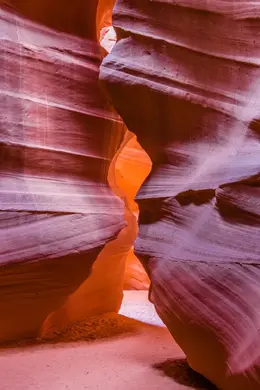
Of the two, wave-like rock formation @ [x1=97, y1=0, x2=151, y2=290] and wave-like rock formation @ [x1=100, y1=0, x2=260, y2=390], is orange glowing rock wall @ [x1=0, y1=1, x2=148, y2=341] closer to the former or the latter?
wave-like rock formation @ [x1=100, y1=0, x2=260, y2=390]

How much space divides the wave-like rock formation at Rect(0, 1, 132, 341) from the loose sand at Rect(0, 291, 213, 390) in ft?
0.94

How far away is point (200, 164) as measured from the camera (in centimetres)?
273

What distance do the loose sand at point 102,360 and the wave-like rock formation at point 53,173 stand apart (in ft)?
0.94

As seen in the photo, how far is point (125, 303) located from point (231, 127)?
12.3 feet

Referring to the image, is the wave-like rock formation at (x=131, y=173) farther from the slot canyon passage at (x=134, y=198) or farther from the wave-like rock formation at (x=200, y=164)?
the wave-like rock formation at (x=200, y=164)

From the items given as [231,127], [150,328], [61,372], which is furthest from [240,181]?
[150,328]

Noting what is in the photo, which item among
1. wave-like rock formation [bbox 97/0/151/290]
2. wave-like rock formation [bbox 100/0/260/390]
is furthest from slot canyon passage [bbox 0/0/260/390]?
wave-like rock formation [bbox 97/0/151/290]

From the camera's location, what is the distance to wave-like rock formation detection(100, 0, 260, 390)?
222cm

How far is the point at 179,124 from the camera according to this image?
2.90 m

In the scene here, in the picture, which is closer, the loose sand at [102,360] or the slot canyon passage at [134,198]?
the slot canyon passage at [134,198]

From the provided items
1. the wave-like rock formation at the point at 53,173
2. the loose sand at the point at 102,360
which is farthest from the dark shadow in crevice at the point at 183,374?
the wave-like rock formation at the point at 53,173

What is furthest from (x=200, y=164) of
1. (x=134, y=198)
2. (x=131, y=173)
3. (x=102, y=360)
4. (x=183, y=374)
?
(x=131, y=173)

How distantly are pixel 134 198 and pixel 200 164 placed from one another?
0.61m

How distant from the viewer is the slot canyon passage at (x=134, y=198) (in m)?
2.35
